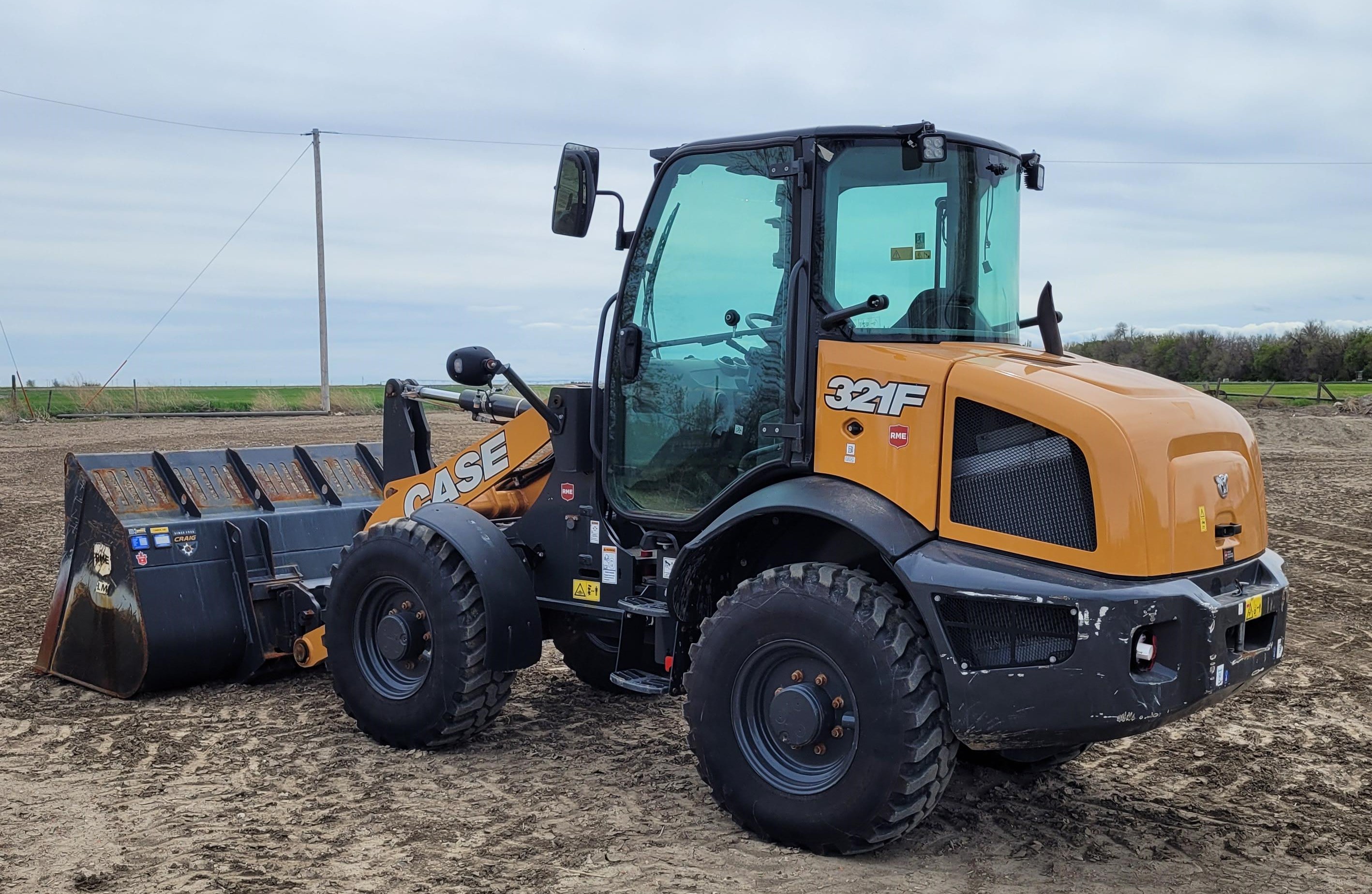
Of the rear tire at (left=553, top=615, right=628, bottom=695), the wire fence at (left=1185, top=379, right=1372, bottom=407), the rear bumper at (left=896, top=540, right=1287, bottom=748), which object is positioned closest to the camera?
the rear bumper at (left=896, top=540, right=1287, bottom=748)

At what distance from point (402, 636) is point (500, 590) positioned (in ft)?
1.87

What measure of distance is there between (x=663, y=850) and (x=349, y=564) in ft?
7.41

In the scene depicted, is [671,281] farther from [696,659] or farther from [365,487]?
[365,487]

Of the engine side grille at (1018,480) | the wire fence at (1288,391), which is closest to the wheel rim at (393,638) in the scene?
the engine side grille at (1018,480)

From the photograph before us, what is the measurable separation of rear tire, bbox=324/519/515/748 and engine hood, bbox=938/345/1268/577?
7.50ft

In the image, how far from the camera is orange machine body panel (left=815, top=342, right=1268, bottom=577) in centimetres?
385

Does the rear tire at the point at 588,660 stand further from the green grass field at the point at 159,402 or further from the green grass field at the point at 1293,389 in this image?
the green grass field at the point at 1293,389

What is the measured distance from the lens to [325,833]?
14.9ft

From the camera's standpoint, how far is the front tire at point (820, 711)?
4.05m

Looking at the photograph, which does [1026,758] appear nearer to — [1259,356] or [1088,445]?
[1088,445]

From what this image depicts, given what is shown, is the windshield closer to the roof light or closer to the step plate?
the roof light

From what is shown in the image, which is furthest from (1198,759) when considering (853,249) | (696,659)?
(853,249)

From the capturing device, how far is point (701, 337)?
493cm

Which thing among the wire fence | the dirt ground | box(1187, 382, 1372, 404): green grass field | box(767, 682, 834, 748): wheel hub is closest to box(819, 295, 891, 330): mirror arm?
box(767, 682, 834, 748): wheel hub
